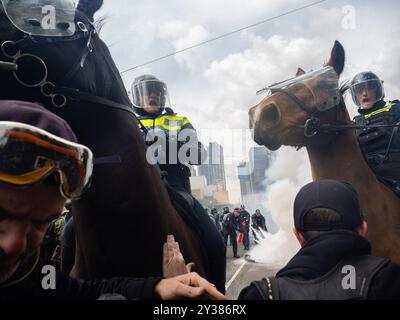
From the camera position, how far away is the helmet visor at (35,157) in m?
0.85

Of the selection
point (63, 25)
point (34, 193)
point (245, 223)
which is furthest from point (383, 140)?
point (245, 223)

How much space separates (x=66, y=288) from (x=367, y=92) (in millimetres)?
2965

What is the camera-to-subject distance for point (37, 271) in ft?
3.98

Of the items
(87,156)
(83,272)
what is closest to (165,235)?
(83,272)

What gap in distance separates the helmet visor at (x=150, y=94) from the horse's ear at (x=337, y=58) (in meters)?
1.39

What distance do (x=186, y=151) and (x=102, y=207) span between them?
1.00 metres

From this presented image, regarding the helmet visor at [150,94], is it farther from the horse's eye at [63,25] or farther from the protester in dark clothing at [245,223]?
the protester in dark clothing at [245,223]

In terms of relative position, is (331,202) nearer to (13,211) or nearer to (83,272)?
(13,211)

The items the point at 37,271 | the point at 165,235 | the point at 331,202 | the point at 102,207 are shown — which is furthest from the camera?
the point at 165,235

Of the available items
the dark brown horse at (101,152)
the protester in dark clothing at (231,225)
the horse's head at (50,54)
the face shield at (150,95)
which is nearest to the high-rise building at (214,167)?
the face shield at (150,95)

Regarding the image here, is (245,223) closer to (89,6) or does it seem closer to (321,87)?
(321,87)

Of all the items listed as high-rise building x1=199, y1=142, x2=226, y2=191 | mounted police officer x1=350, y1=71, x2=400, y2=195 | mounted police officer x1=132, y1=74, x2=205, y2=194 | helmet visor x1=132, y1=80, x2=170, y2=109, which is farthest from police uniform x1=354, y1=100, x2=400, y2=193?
helmet visor x1=132, y1=80, x2=170, y2=109

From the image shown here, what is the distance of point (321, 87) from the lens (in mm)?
2562

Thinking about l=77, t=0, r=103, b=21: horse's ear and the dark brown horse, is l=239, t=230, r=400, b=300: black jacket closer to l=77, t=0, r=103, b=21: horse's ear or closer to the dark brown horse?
the dark brown horse
